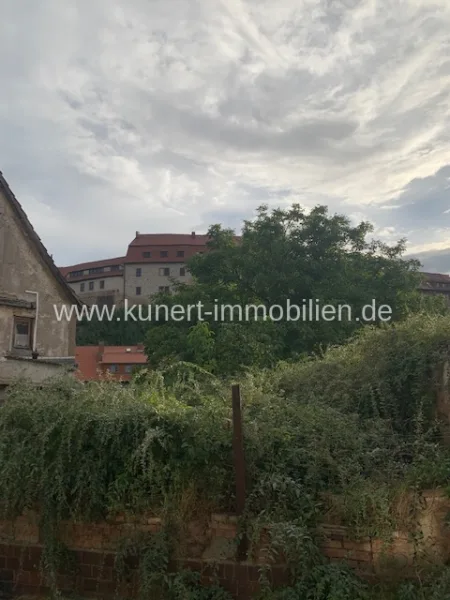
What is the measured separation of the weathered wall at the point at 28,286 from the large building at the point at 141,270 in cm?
3897

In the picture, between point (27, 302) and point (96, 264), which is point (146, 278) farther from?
point (27, 302)

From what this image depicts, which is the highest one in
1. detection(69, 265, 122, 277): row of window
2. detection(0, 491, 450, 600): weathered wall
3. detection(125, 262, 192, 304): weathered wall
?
detection(69, 265, 122, 277): row of window

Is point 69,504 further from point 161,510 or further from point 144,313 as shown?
point 144,313

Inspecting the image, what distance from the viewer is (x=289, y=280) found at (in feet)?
57.3

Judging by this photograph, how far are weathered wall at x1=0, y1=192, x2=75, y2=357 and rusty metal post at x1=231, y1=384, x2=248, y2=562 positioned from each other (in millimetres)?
9931

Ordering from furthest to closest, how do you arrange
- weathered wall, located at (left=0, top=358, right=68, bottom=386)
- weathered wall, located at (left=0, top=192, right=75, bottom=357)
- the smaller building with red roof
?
the smaller building with red roof → weathered wall, located at (left=0, top=192, right=75, bottom=357) → weathered wall, located at (left=0, top=358, right=68, bottom=386)

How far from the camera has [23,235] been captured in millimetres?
13953

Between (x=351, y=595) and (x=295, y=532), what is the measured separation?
664 millimetres

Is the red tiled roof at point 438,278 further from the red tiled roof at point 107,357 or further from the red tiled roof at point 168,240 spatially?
the red tiled roof at point 107,357

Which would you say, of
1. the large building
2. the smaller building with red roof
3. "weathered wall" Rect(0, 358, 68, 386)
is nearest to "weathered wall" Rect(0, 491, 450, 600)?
"weathered wall" Rect(0, 358, 68, 386)

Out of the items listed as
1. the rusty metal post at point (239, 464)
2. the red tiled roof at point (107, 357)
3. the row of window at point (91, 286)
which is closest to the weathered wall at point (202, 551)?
the rusty metal post at point (239, 464)

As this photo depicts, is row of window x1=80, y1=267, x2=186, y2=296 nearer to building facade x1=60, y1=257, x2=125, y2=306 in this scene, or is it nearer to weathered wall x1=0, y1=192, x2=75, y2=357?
building facade x1=60, y1=257, x2=125, y2=306

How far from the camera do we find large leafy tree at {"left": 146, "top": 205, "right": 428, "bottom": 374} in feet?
51.8

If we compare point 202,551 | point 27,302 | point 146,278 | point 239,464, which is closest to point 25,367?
point 27,302
